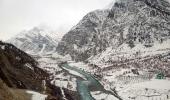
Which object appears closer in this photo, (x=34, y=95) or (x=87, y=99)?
(x=34, y=95)

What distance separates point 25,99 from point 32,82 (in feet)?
247

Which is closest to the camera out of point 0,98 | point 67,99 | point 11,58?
point 0,98

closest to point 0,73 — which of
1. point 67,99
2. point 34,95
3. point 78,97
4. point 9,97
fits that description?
point 34,95

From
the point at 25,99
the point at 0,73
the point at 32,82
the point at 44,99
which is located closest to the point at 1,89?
the point at 25,99

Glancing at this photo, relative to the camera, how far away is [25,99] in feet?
267

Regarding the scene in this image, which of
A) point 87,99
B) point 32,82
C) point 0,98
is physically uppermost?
point 0,98

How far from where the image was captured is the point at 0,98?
5812cm

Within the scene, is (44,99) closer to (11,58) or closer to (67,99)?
(67,99)

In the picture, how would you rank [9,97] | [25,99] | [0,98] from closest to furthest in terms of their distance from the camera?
[0,98]
[9,97]
[25,99]

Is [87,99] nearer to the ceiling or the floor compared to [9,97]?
nearer to the floor

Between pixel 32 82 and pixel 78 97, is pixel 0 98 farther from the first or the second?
pixel 78 97

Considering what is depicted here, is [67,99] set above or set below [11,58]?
below

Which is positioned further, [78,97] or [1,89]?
[78,97]

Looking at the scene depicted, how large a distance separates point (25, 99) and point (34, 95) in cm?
1090
